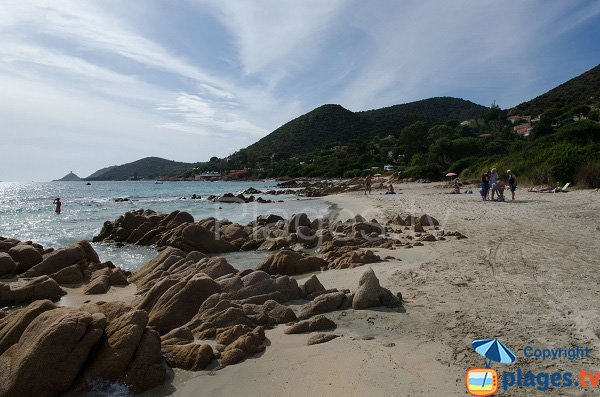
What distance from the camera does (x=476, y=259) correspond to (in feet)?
30.0

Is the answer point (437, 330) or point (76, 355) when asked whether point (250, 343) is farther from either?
point (437, 330)

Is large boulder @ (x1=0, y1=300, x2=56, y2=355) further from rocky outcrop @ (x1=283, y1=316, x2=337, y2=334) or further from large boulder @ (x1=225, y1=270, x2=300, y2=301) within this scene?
rocky outcrop @ (x1=283, y1=316, x2=337, y2=334)

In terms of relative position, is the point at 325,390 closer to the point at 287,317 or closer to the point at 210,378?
the point at 210,378

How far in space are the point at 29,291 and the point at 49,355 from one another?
4.90m

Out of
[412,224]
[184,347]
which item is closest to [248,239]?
[412,224]

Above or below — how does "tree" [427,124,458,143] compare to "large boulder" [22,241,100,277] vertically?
above

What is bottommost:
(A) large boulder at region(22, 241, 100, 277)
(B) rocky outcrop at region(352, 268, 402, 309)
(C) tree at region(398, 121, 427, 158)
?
(A) large boulder at region(22, 241, 100, 277)

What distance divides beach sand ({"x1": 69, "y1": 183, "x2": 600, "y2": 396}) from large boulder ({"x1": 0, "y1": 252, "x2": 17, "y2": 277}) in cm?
329

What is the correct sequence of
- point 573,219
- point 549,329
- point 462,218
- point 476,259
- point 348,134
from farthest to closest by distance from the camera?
point 348,134 → point 462,218 → point 573,219 → point 476,259 → point 549,329

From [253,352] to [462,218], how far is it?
12.8m

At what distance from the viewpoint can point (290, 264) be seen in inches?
380

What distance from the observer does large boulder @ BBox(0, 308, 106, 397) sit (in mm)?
4297

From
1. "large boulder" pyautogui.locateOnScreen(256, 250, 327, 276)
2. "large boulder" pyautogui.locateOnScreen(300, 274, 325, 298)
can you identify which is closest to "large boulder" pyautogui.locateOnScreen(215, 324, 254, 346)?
"large boulder" pyautogui.locateOnScreen(300, 274, 325, 298)

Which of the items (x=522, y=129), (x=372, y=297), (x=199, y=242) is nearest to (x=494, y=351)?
(x=372, y=297)
